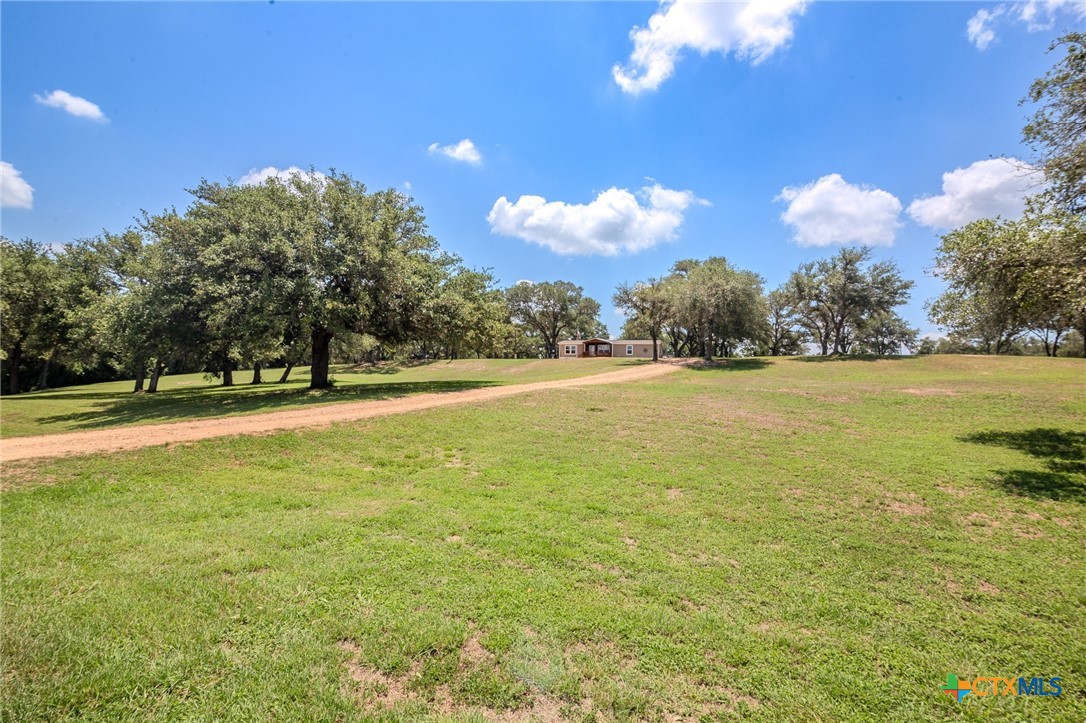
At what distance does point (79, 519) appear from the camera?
6199mm

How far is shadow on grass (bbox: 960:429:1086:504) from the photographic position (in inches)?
313

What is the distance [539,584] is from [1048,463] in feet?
42.7

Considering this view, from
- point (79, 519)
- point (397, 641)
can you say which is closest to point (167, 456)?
point (79, 519)

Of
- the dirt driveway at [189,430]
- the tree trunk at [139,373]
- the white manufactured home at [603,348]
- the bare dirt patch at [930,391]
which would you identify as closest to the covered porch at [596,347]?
the white manufactured home at [603,348]

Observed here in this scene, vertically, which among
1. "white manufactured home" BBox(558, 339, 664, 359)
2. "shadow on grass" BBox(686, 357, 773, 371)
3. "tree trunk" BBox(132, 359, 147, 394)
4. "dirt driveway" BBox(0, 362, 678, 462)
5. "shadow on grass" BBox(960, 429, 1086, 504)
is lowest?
"shadow on grass" BBox(960, 429, 1086, 504)

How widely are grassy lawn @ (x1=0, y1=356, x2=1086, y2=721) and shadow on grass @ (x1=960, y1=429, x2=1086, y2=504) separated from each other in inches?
3.9

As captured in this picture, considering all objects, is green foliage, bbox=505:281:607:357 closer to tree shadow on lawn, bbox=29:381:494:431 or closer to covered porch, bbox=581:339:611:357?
covered porch, bbox=581:339:611:357

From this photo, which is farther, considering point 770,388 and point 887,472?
point 770,388

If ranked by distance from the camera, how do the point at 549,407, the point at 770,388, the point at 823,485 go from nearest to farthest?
1. the point at 823,485
2. the point at 549,407
3. the point at 770,388

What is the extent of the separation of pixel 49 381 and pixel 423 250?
56.0 meters

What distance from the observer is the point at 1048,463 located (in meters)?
9.58

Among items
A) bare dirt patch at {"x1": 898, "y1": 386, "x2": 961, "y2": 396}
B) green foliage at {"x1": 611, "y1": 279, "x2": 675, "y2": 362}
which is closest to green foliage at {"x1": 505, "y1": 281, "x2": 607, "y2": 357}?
green foliage at {"x1": 611, "y1": 279, "x2": 675, "y2": 362}

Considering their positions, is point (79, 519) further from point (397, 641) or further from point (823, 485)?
point (823, 485)

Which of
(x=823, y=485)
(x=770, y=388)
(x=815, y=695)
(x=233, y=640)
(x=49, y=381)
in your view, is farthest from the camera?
(x=49, y=381)
